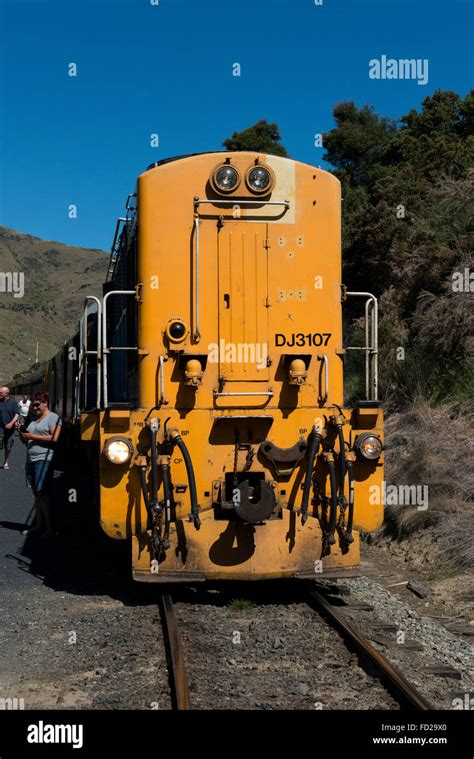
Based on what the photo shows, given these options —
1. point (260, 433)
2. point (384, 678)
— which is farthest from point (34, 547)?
point (384, 678)

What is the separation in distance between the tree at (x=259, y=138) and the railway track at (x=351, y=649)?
24.8 meters

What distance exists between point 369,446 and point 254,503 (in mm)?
1205

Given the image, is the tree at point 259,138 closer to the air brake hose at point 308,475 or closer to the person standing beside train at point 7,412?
the person standing beside train at point 7,412

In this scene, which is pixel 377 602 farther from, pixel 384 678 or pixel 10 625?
pixel 10 625

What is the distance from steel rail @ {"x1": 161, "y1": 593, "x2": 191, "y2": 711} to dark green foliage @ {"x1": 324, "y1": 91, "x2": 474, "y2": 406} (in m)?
6.69

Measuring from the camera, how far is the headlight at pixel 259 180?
6.97 m

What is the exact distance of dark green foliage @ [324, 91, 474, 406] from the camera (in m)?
13.0

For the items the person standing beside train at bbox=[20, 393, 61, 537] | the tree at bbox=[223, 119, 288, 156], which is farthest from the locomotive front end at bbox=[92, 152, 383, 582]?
the tree at bbox=[223, 119, 288, 156]

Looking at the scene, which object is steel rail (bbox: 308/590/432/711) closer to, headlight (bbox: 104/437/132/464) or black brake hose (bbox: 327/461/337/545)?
black brake hose (bbox: 327/461/337/545)

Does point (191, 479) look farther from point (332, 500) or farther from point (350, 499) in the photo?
point (350, 499)

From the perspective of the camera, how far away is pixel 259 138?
2952 cm

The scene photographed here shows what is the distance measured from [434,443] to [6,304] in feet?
333

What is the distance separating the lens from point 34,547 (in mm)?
9562
